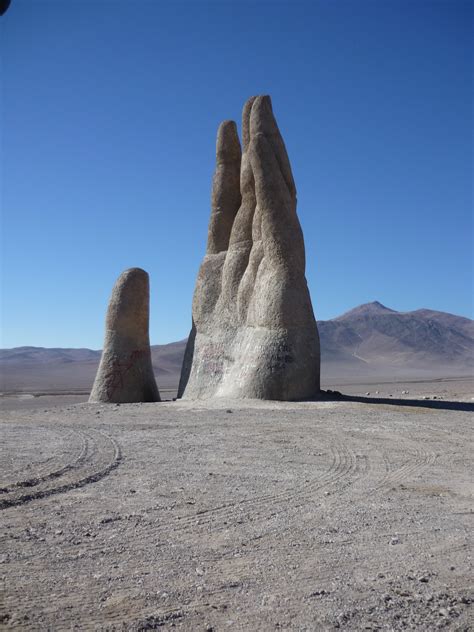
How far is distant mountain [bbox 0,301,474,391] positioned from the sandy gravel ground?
6742cm

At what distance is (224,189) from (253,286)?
14.5 feet

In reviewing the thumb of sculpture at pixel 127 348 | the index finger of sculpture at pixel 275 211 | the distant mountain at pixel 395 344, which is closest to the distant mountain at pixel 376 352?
the distant mountain at pixel 395 344

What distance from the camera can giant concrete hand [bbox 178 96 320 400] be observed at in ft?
52.2

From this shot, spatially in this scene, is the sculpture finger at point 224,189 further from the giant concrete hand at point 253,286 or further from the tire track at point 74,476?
the tire track at point 74,476

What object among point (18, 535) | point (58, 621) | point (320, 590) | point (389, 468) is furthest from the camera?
point (389, 468)

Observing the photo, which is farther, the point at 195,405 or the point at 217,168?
the point at 217,168

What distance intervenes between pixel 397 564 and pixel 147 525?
1849 mm

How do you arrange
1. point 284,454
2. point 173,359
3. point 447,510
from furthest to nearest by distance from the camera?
point 173,359, point 284,454, point 447,510

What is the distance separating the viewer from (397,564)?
4023 mm

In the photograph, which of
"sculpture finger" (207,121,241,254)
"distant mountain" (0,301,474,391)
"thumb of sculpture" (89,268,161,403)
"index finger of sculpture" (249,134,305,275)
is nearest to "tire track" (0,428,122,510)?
"index finger of sculpture" (249,134,305,275)

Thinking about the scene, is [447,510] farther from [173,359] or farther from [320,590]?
[173,359]

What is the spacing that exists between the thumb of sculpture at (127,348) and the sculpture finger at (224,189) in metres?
2.81

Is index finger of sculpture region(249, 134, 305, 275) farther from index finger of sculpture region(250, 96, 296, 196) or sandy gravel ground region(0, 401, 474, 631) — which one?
sandy gravel ground region(0, 401, 474, 631)

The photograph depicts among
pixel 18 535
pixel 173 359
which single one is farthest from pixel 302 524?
pixel 173 359
